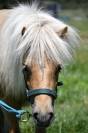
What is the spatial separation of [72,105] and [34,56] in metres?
3.97

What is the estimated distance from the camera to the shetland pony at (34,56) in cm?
420

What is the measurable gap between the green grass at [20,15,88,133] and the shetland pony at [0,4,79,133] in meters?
0.44

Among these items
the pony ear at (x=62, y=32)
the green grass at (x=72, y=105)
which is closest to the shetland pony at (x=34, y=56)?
the pony ear at (x=62, y=32)

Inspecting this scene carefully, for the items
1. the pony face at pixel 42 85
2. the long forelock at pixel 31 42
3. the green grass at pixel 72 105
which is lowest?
the green grass at pixel 72 105

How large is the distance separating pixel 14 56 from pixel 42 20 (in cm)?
41

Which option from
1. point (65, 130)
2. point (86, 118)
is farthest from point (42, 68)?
point (86, 118)

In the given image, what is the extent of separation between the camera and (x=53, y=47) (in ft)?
14.4

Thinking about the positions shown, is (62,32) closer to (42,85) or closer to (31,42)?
(31,42)

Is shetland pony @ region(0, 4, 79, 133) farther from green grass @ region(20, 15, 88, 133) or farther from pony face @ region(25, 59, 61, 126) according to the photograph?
green grass @ region(20, 15, 88, 133)

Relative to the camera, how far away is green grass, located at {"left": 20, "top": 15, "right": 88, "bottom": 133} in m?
6.29

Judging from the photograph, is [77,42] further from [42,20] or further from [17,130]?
[17,130]

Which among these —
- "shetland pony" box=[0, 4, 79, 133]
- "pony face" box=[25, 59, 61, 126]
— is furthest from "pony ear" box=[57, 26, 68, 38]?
"pony face" box=[25, 59, 61, 126]

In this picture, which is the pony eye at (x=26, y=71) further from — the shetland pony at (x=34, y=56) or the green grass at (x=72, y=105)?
the green grass at (x=72, y=105)

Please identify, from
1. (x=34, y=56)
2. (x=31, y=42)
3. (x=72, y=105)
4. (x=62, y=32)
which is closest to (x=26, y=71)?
(x=34, y=56)
